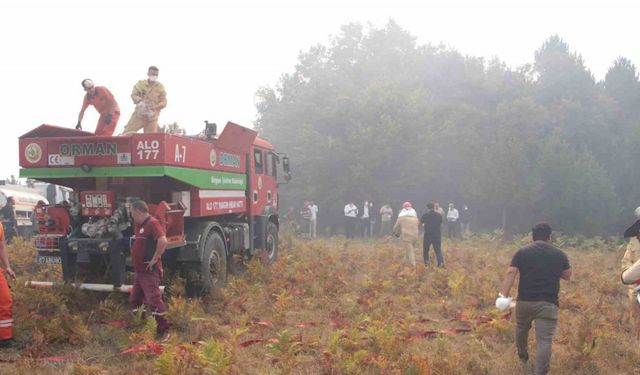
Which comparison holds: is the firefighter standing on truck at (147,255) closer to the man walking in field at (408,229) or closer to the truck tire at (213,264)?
the truck tire at (213,264)

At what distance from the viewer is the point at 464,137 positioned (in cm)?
2947

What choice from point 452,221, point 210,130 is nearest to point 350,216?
point 452,221

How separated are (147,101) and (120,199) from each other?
2.23m

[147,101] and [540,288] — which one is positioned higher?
[147,101]

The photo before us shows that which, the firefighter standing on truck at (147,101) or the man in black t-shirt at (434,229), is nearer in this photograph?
the firefighter standing on truck at (147,101)

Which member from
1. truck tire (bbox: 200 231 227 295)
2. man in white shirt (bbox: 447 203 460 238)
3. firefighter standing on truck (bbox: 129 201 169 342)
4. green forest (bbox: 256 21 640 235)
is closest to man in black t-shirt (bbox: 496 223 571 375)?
firefighter standing on truck (bbox: 129 201 169 342)

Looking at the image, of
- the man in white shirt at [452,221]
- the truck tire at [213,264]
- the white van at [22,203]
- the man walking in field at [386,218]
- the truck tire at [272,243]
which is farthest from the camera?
the man walking in field at [386,218]

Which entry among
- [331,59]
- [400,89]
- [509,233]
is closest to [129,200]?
[509,233]

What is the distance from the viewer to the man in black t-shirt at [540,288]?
5.31 meters

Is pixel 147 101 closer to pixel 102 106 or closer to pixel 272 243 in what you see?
pixel 102 106

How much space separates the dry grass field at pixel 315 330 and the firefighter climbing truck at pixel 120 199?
0.44 m

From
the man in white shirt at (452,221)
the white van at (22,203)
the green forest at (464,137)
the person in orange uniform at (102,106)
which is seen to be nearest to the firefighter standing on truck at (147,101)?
the person in orange uniform at (102,106)

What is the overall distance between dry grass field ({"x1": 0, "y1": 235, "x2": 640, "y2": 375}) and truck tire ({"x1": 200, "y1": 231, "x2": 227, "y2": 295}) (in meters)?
0.21

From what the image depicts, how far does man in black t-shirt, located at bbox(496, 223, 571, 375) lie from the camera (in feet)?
17.4
